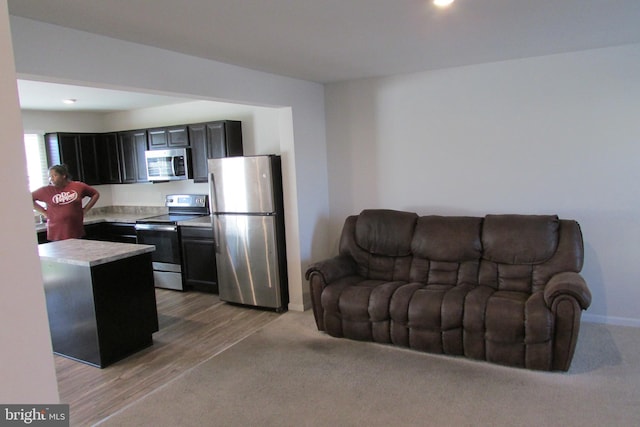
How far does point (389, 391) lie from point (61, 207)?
382cm

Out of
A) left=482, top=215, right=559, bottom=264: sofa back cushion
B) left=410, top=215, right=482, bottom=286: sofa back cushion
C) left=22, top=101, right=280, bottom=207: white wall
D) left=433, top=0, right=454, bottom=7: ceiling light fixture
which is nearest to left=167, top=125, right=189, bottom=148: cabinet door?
left=22, top=101, right=280, bottom=207: white wall

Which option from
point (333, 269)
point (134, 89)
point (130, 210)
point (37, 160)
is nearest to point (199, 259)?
point (333, 269)

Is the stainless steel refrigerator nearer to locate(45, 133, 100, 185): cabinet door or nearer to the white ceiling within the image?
the white ceiling

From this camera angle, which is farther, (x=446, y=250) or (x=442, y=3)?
(x=446, y=250)

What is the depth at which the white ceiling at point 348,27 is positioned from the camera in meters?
2.19

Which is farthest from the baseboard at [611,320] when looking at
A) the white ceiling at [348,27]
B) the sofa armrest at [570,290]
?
the white ceiling at [348,27]

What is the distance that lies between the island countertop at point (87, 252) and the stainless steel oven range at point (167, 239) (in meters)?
1.31

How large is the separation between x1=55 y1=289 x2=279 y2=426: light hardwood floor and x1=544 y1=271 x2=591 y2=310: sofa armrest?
2.50 metres

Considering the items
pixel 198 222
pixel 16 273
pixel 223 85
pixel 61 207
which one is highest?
pixel 223 85

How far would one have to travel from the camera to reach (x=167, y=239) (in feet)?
17.2

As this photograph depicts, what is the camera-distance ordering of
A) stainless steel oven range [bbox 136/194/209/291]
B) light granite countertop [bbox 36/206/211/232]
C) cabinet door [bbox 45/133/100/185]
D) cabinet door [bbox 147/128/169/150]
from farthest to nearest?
1. cabinet door [bbox 45/133/100/185]
2. cabinet door [bbox 147/128/169/150]
3. stainless steel oven range [bbox 136/194/209/291]
4. light granite countertop [bbox 36/206/211/232]

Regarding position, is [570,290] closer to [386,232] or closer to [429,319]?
[429,319]

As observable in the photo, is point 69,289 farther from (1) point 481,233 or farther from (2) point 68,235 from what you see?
(1) point 481,233

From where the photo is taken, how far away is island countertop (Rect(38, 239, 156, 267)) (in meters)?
3.29
